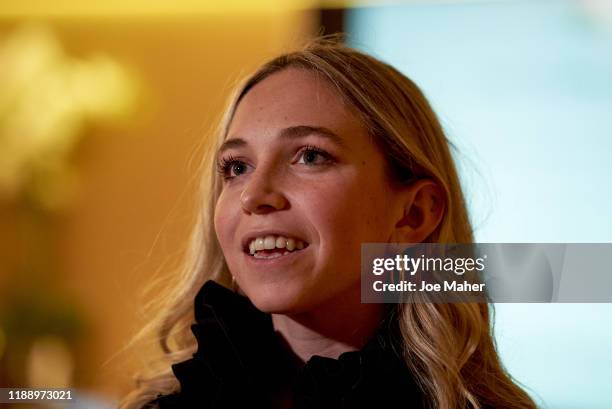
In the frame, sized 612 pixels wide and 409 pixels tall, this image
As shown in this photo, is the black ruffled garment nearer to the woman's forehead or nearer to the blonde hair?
the blonde hair

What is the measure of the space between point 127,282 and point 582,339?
0.60m

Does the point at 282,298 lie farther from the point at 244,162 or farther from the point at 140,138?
the point at 140,138

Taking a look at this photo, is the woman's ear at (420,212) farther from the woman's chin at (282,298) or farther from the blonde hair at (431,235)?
the woman's chin at (282,298)

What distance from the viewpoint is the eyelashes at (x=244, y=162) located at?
859mm

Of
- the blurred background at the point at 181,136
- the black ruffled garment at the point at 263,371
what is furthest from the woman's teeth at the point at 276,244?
the blurred background at the point at 181,136

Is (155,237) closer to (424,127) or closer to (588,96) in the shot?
(424,127)

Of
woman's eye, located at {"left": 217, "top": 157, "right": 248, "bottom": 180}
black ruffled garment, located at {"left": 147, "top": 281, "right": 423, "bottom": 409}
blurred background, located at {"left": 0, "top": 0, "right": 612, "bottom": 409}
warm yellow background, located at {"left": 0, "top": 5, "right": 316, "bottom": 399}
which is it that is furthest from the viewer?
warm yellow background, located at {"left": 0, "top": 5, "right": 316, "bottom": 399}

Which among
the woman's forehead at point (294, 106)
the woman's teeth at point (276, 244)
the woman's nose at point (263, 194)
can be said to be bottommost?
the woman's teeth at point (276, 244)

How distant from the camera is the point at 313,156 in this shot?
2.83 ft

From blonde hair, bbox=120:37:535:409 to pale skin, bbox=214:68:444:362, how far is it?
0.02 metres

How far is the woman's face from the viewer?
0.84 metres

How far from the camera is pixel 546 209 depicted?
3.38ft

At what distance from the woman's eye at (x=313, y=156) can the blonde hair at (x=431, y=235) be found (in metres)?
0.06

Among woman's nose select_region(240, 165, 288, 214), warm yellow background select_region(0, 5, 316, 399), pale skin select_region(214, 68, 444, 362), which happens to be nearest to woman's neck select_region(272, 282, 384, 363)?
pale skin select_region(214, 68, 444, 362)
